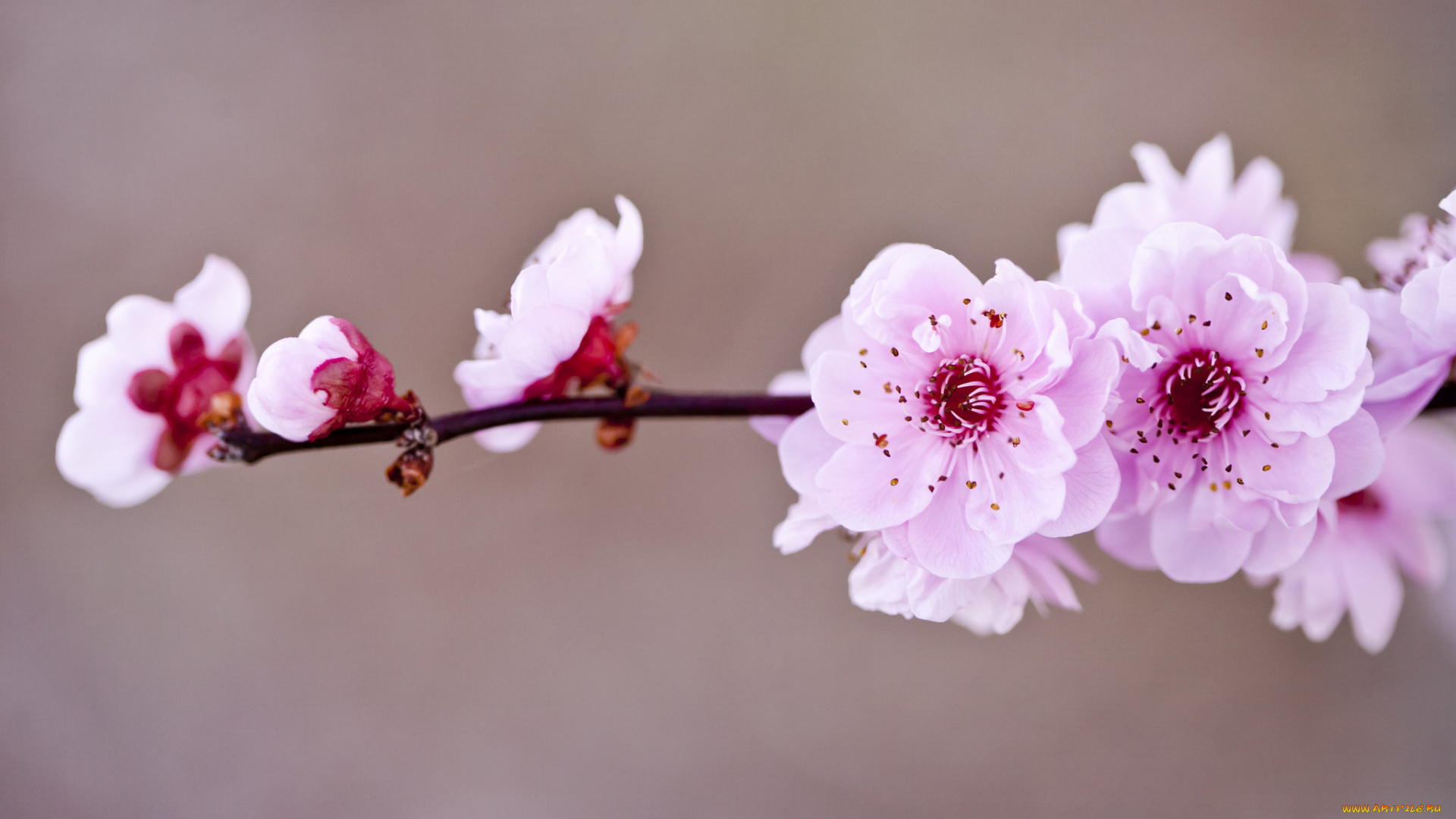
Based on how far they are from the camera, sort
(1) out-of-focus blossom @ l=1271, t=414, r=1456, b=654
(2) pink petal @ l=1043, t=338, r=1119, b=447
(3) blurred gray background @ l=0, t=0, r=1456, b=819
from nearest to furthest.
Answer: (2) pink petal @ l=1043, t=338, r=1119, b=447
(1) out-of-focus blossom @ l=1271, t=414, r=1456, b=654
(3) blurred gray background @ l=0, t=0, r=1456, b=819

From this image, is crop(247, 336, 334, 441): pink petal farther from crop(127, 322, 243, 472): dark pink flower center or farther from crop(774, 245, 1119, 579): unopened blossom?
crop(774, 245, 1119, 579): unopened blossom

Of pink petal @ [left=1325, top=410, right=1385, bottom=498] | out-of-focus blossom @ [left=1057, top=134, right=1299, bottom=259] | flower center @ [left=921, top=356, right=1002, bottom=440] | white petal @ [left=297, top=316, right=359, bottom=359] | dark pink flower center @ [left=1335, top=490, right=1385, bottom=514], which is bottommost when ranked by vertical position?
white petal @ [left=297, top=316, right=359, bottom=359]

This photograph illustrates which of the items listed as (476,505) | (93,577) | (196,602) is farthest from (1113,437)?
(93,577)

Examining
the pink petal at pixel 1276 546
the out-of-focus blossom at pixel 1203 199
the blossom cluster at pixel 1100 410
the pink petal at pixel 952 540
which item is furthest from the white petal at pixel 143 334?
the pink petal at pixel 1276 546

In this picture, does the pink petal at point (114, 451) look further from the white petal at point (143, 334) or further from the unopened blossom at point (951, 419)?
the unopened blossom at point (951, 419)

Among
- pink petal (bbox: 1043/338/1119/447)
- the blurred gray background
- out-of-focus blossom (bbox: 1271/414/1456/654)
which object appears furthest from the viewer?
the blurred gray background

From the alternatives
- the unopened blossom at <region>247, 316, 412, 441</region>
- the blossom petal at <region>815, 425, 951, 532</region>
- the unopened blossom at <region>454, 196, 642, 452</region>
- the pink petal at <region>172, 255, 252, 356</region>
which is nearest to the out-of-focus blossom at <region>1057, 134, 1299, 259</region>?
the blossom petal at <region>815, 425, 951, 532</region>
